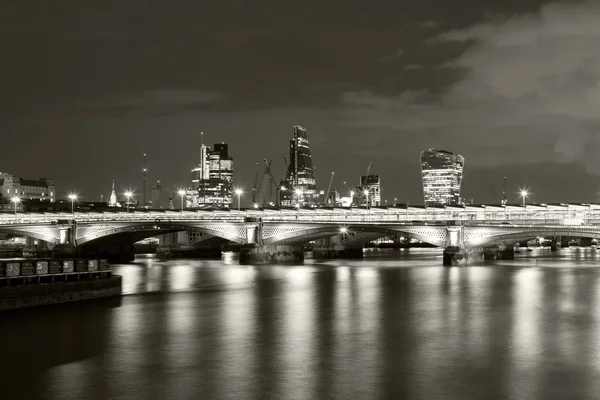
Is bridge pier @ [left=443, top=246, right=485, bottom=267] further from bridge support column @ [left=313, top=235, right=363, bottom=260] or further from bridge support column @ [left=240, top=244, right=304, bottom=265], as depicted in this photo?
bridge support column @ [left=313, top=235, right=363, bottom=260]

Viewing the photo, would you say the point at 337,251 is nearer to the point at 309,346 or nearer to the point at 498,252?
the point at 498,252

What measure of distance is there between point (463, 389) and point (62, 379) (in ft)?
43.6

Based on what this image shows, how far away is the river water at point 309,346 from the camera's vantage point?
24.6 metres

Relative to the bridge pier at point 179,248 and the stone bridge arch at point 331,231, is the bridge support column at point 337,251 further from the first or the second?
the bridge pier at point 179,248

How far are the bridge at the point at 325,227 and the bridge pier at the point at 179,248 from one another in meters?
9.65

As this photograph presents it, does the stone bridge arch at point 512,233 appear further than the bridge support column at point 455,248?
No

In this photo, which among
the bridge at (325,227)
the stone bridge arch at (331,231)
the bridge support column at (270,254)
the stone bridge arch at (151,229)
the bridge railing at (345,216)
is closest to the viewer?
the bridge railing at (345,216)

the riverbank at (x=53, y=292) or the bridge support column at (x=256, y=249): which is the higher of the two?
the bridge support column at (x=256, y=249)

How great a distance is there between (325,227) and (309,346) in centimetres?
7954

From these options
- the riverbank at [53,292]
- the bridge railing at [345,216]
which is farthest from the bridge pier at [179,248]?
the riverbank at [53,292]

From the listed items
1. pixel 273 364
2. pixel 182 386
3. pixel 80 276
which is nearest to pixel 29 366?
pixel 182 386

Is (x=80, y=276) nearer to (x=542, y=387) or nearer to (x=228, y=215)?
(x=542, y=387)

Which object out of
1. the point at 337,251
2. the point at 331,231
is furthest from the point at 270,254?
the point at 337,251

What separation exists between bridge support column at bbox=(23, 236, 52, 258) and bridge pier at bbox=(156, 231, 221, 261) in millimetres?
22042
